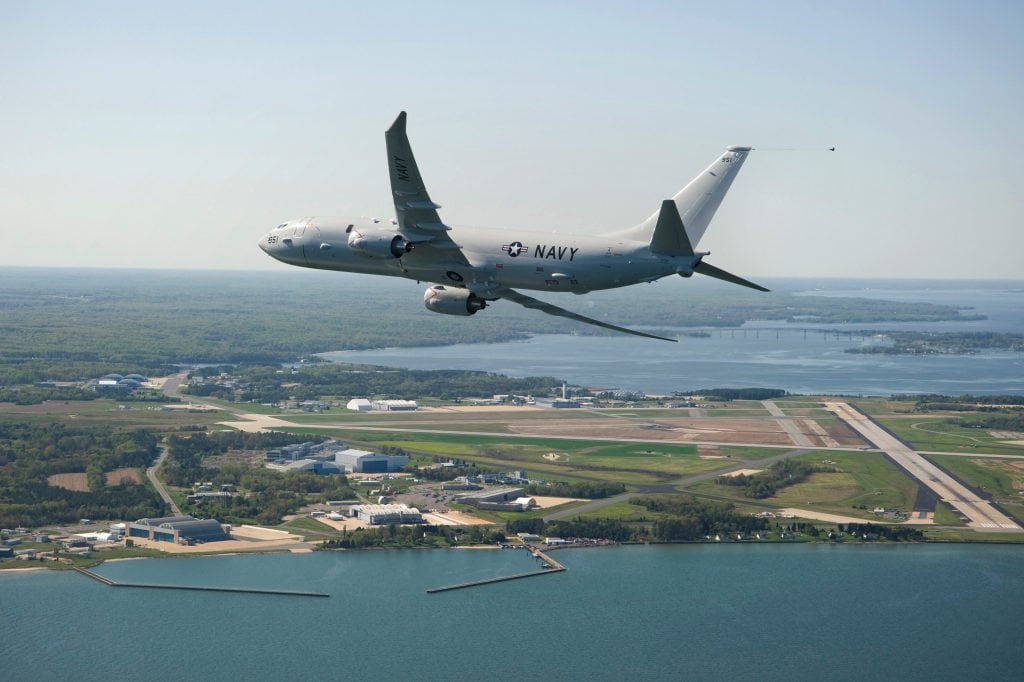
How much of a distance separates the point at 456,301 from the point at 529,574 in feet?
133

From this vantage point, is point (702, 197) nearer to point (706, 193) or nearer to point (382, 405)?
point (706, 193)

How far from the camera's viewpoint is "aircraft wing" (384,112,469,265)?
117 feet

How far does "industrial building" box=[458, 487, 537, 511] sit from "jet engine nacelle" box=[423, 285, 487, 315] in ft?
170

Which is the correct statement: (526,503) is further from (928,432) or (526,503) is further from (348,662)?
(928,432)

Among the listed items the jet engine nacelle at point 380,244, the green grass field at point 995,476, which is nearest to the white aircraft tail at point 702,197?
the jet engine nacelle at point 380,244

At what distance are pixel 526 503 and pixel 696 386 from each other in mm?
83844

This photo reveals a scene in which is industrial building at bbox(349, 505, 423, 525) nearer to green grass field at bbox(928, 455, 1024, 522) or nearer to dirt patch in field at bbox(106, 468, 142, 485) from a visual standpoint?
dirt patch in field at bbox(106, 468, 142, 485)

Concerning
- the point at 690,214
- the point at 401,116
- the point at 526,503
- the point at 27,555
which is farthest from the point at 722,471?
the point at 401,116

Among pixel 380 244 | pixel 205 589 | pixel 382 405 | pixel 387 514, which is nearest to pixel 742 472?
pixel 387 514

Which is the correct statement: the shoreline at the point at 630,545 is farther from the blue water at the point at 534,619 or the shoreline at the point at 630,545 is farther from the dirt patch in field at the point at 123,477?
the dirt patch in field at the point at 123,477

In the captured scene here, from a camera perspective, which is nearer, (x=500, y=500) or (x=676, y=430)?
(x=500, y=500)

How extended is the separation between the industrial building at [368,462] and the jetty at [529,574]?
2580 centimetres

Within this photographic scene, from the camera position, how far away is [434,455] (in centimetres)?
11356

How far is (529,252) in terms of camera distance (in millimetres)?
40250
